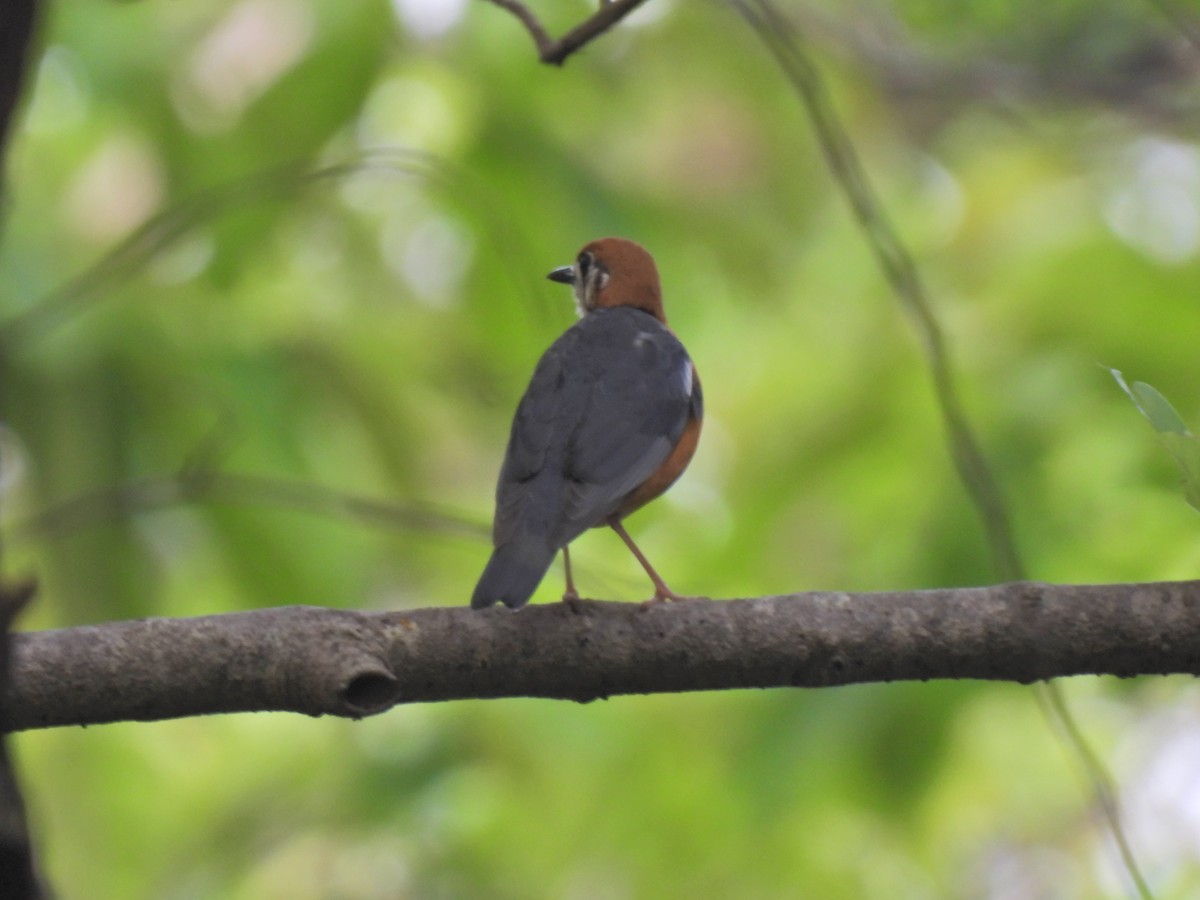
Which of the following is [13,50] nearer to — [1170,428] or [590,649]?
[590,649]

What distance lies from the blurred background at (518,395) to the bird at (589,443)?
0.33m

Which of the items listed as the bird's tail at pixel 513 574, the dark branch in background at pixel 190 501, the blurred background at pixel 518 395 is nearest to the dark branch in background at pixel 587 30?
the blurred background at pixel 518 395

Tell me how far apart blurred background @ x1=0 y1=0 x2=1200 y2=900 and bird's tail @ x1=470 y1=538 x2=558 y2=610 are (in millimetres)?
557

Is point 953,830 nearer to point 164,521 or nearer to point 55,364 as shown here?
point 164,521

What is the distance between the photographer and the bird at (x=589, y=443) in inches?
143

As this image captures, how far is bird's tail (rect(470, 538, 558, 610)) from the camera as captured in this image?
3.18m

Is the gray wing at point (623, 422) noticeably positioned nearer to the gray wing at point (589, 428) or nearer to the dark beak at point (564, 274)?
the gray wing at point (589, 428)

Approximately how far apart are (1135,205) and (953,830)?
Result: 396cm

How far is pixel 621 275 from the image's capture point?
5.43 metres

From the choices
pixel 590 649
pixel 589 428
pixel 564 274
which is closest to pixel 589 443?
pixel 589 428

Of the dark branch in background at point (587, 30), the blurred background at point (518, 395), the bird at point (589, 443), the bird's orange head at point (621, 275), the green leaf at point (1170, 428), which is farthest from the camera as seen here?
the bird's orange head at point (621, 275)

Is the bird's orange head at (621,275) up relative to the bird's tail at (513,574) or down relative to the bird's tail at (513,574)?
down

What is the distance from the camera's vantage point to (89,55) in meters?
5.85

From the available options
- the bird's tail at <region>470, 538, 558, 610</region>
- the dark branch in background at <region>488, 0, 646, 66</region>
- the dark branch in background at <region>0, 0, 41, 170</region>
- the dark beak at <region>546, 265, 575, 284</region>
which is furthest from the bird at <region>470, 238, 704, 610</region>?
the dark branch in background at <region>0, 0, 41, 170</region>
